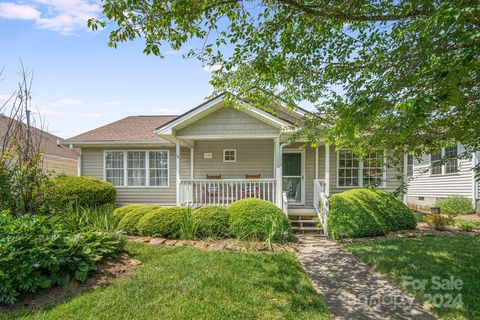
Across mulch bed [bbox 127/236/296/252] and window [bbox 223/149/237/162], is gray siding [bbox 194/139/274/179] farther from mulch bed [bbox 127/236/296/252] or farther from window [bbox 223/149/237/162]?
mulch bed [bbox 127/236/296/252]

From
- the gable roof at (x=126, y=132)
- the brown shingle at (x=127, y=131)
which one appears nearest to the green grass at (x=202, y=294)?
the gable roof at (x=126, y=132)

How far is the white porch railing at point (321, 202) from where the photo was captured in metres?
7.66

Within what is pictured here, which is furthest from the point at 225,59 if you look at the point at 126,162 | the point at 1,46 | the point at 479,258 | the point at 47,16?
the point at 126,162

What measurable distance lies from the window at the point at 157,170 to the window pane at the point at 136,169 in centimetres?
31

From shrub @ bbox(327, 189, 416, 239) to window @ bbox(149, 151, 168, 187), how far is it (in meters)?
7.00

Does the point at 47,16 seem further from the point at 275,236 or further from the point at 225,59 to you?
the point at 275,236

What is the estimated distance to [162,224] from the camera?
679 centimetres

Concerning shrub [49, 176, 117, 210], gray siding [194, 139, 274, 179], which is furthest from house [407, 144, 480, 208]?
shrub [49, 176, 117, 210]

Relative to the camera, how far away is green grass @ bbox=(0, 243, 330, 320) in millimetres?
3068

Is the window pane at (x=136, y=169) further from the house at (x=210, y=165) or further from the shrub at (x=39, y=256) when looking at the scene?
the shrub at (x=39, y=256)

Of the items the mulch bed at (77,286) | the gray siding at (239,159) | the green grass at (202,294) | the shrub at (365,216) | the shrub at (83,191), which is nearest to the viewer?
the green grass at (202,294)

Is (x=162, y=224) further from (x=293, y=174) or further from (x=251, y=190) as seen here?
(x=293, y=174)

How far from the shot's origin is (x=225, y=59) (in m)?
4.62

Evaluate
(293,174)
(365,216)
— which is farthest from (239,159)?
(365,216)
